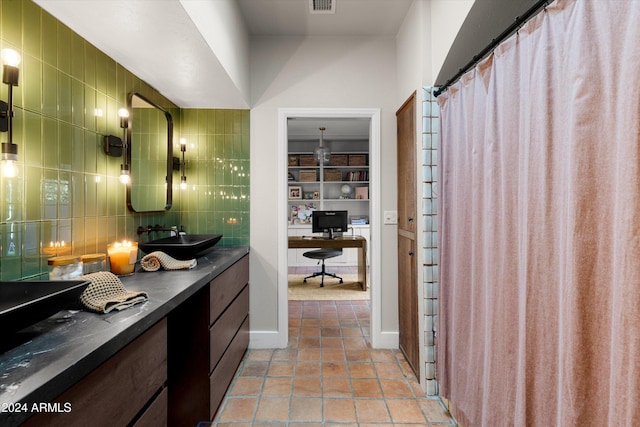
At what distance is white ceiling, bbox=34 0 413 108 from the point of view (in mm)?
1344

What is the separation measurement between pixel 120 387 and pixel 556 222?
1428mm

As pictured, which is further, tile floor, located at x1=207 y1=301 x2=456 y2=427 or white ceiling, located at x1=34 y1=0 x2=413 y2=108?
tile floor, located at x1=207 y1=301 x2=456 y2=427

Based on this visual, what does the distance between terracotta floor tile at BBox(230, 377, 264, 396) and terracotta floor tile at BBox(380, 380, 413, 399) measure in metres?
0.86

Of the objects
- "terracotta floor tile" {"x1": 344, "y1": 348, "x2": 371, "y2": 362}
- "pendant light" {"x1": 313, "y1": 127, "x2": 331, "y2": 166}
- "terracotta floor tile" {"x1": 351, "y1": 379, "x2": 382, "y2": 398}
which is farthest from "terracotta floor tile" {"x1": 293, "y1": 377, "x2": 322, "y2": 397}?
"pendant light" {"x1": 313, "y1": 127, "x2": 331, "y2": 166}

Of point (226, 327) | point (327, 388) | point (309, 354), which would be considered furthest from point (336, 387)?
point (226, 327)

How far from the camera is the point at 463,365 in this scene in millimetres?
1603

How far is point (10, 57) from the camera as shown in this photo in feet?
3.69

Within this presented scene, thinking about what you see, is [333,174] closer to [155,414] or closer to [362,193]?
[362,193]

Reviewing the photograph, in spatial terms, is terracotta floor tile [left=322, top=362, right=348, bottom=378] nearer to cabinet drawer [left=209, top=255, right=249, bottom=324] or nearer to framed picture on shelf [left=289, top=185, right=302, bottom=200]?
cabinet drawer [left=209, top=255, right=249, bottom=324]

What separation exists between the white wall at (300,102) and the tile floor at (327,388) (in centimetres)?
31

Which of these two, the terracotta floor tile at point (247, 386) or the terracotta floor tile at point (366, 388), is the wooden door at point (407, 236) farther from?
the terracotta floor tile at point (247, 386)

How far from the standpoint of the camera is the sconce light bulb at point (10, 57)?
1117mm

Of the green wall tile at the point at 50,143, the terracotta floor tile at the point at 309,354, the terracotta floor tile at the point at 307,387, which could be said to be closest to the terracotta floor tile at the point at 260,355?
the terracotta floor tile at the point at 309,354

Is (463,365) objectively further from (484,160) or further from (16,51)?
(16,51)
